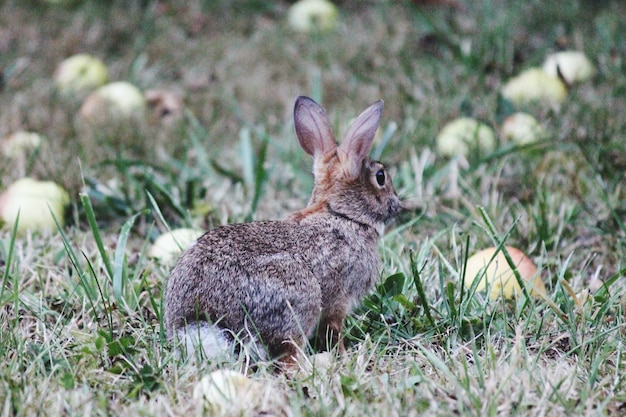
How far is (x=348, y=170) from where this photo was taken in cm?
416

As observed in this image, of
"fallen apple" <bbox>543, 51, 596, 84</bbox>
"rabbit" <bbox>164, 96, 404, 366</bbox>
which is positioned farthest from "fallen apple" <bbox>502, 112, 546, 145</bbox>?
"rabbit" <bbox>164, 96, 404, 366</bbox>

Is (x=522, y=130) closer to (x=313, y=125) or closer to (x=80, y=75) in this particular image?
(x=313, y=125)

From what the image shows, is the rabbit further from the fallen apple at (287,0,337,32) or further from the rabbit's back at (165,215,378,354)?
the fallen apple at (287,0,337,32)

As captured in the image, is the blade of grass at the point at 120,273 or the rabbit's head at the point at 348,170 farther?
the rabbit's head at the point at 348,170

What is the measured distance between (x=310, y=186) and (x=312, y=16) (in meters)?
3.11

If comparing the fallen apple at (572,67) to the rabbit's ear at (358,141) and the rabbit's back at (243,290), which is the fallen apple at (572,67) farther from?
the rabbit's back at (243,290)

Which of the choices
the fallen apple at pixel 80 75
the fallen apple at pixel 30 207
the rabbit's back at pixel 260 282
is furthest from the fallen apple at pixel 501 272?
the fallen apple at pixel 80 75

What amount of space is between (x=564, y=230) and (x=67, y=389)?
3.04 metres

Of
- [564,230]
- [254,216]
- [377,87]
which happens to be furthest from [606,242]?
[377,87]

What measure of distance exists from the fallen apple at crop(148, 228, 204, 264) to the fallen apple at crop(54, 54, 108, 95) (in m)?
2.94

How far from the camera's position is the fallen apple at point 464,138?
5.87 meters

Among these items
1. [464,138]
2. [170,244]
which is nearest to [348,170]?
[170,244]

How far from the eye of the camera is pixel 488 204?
5.29 metres

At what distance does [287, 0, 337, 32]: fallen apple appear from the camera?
8180mm
